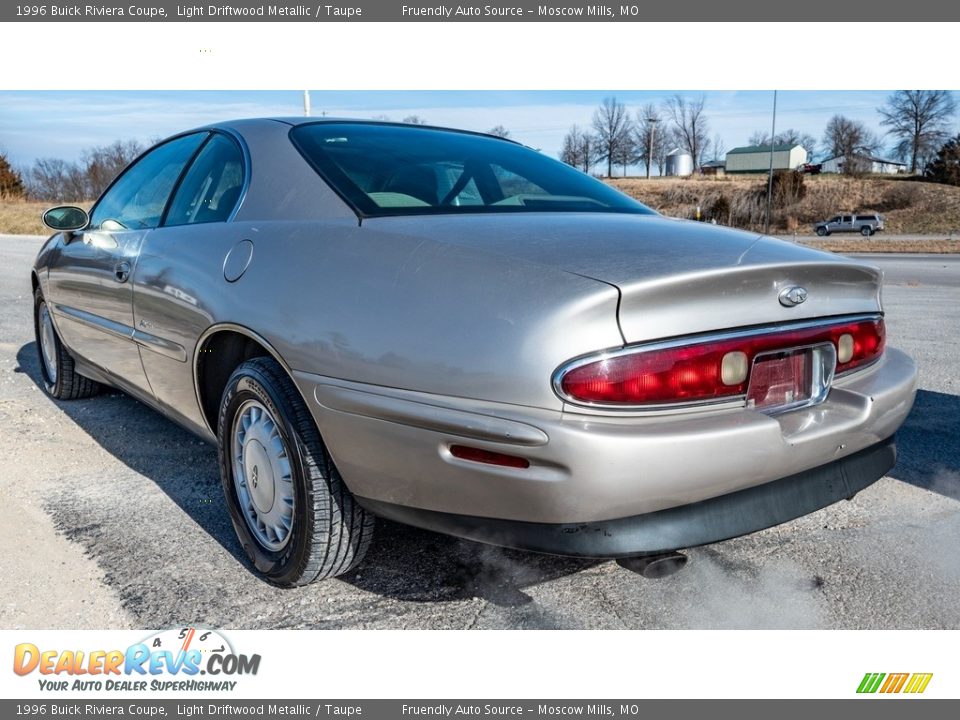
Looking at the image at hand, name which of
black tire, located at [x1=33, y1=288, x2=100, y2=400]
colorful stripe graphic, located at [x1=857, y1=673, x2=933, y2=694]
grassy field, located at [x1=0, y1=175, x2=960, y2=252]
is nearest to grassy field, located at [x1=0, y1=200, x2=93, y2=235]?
black tire, located at [x1=33, y1=288, x2=100, y2=400]

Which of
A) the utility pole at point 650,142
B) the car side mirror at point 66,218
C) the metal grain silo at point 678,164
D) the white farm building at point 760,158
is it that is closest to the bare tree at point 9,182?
the car side mirror at point 66,218

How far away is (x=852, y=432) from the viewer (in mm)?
2088

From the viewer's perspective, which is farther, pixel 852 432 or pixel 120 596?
pixel 120 596

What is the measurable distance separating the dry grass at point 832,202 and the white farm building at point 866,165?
8.21 metres

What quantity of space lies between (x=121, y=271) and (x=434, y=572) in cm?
185

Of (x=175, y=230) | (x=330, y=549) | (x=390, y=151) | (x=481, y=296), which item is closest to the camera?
(x=481, y=296)

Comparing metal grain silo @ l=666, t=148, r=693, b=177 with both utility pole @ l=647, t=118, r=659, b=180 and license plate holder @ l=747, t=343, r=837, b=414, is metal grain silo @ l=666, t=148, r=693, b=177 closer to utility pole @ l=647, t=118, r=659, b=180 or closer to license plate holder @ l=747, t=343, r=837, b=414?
utility pole @ l=647, t=118, r=659, b=180

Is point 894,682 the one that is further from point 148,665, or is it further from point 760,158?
point 760,158

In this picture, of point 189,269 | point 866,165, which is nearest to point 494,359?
point 189,269

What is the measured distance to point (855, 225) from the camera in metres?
40.8

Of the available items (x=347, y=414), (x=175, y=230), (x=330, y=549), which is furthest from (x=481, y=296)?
(x=175, y=230)
